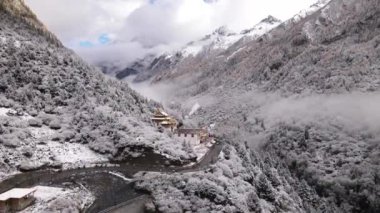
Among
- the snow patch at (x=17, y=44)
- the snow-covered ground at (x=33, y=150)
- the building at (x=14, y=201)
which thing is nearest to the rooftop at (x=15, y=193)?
the building at (x=14, y=201)

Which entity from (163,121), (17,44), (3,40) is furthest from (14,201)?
(3,40)

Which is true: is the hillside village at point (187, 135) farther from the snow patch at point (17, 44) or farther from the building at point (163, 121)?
the snow patch at point (17, 44)

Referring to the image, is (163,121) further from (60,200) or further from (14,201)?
(14,201)

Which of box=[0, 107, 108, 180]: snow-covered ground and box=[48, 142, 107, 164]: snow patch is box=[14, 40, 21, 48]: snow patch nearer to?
box=[0, 107, 108, 180]: snow-covered ground

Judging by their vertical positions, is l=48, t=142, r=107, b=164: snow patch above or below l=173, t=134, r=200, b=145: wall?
below

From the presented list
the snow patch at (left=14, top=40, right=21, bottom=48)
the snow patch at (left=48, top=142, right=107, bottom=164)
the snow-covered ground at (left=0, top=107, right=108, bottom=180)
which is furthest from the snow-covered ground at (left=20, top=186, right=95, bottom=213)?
the snow patch at (left=14, top=40, right=21, bottom=48)

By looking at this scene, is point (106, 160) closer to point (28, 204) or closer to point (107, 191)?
point (107, 191)
